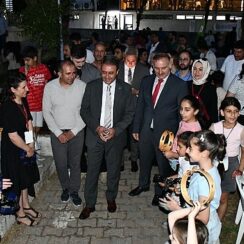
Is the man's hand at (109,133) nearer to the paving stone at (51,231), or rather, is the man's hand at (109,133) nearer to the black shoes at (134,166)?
the paving stone at (51,231)

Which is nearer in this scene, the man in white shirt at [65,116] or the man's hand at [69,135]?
the man in white shirt at [65,116]

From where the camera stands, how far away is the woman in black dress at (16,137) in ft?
14.8

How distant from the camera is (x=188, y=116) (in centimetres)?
472

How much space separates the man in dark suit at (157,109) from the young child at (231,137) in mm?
629

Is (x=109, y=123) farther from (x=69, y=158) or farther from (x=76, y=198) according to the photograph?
(x=76, y=198)

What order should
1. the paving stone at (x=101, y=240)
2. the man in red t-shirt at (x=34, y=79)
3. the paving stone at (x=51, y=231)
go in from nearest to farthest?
the paving stone at (x=101, y=240) → the paving stone at (x=51, y=231) → the man in red t-shirt at (x=34, y=79)

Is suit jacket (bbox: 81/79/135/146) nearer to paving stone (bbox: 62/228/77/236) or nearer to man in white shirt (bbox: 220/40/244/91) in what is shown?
paving stone (bbox: 62/228/77/236)

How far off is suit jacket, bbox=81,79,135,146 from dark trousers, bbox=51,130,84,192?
311 mm

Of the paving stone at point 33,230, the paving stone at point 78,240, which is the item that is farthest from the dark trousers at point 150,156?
the paving stone at point 33,230

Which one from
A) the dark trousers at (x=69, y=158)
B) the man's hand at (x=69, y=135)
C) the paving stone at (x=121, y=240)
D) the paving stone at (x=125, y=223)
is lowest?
the paving stone at (x=121, y=240)

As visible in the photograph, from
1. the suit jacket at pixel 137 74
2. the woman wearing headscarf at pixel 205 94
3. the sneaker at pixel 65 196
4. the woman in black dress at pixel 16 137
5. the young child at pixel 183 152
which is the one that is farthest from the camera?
the suit jacket at pixel 137 74

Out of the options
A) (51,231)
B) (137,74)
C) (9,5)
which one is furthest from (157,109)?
(9,5)

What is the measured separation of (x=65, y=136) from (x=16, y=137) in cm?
85

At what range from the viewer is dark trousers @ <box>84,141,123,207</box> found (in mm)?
5133
